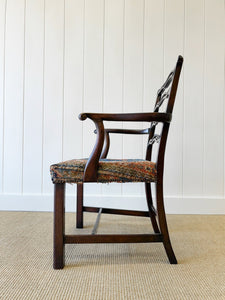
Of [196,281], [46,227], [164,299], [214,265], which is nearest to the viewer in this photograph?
[164,299]

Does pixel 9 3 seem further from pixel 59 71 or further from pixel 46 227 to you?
pixel 46 227

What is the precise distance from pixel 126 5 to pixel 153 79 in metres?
0.61

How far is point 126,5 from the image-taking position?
1919mm

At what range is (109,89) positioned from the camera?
193 centimetres

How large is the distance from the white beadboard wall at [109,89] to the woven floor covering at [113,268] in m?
0.47

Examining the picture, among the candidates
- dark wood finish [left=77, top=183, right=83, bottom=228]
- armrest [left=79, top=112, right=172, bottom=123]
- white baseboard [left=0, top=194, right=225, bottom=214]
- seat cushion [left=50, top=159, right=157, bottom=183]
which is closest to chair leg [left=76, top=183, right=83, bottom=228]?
dark wood finish [left=77, top=183, right=83, bottom=228]

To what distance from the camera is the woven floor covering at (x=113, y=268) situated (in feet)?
2.57

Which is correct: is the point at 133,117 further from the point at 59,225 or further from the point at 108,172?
the point at 59,225

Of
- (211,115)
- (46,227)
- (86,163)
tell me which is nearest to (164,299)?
(86,163)

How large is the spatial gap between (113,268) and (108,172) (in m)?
0.37

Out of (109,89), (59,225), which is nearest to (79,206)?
(59,225)

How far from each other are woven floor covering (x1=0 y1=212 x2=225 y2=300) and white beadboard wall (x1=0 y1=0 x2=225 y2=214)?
47cm

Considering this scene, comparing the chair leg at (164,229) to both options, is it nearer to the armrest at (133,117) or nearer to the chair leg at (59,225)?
the armrest at (133,117)

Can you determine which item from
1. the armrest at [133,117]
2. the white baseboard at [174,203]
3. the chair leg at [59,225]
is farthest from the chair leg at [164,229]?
the white baseboard at [174,203]
